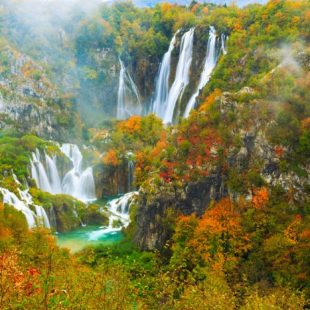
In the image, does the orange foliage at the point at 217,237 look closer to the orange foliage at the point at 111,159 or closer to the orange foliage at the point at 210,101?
the orange foliage at the point at 210,101

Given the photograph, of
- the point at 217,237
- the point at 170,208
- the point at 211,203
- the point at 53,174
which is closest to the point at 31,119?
the point at 53,174

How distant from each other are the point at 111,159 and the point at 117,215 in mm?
9558

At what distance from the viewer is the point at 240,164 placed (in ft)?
96.1

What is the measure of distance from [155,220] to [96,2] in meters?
62.8

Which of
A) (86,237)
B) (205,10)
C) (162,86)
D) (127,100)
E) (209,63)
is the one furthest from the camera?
(205,10)

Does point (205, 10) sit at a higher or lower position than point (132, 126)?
higher

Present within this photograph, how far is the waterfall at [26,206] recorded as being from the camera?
34594mm

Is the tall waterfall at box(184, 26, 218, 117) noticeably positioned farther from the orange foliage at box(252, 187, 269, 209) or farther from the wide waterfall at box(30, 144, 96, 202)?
the orange foliage at box(252, 187, 269, 209)

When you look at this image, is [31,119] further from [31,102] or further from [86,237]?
[86,237]

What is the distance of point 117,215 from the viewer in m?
40.9

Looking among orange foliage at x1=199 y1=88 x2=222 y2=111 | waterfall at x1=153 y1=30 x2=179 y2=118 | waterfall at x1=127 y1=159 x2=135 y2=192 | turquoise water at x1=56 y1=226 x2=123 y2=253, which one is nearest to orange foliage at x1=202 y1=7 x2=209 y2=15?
waterfall at x1=153 y1=30 x2=179 y2=118

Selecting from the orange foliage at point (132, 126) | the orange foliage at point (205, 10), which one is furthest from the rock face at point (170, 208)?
the orange foliage at point (205, 10)

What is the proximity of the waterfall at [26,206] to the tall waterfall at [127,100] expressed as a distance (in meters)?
33.9

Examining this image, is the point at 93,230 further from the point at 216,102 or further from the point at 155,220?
the point at 216,102
